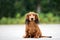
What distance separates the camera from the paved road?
3.39 meters

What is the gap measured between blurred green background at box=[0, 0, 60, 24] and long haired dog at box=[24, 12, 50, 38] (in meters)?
0.73

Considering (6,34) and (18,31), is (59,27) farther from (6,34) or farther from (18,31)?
→ (6,34)

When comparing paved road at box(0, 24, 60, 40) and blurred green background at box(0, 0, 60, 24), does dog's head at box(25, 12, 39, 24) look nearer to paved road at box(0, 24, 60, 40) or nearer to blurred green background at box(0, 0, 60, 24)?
paved road at box(0, 24, 60, 40)

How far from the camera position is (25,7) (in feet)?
12.7

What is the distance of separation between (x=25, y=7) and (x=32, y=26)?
0.81 m

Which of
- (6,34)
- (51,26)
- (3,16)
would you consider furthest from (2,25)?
(51,26)

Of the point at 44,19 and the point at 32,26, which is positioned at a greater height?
the point at 44,19

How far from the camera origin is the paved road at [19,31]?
133 inches

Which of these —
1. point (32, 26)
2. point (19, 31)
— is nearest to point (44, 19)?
point (19, 31)

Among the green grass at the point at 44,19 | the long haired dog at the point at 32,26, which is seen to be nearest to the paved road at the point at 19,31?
the green grass at the point at 44,19

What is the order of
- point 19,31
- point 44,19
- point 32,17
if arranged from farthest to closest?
point 44,19
point 19,31
point 32,17

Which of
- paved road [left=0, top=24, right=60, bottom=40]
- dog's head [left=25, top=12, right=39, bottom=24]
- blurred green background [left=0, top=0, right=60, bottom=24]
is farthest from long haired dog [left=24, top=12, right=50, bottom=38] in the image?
blurred green background [left=0, top=0, right=60, bottom=24]

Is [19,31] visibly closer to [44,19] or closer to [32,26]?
[44,19]

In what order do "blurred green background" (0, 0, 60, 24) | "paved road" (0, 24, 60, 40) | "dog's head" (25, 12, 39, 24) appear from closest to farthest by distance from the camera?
"dog's head" (25, 12, 39, 24) → "paved road" (0, 24, 60, 40) → "blurred green background" (0, 0, 60, 24)
